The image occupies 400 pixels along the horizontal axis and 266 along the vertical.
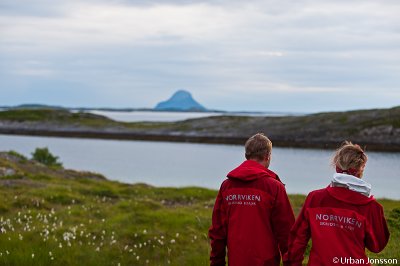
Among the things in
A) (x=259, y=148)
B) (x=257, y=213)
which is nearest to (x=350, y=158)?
(x=259, y=148)

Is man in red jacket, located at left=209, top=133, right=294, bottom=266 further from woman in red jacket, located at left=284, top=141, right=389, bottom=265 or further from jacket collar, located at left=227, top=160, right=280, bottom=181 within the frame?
woman in red jacket, located at left=284, top=141, right=389, bottom=265

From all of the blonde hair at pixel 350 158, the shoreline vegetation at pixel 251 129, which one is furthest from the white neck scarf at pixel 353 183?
the shoreline vegetation at pixel 251 129

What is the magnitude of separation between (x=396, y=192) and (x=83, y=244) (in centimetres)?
3451

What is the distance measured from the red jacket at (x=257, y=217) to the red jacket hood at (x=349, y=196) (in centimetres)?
97

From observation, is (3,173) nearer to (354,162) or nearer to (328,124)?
(354,162)

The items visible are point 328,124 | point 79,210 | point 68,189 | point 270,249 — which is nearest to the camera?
point 270,249

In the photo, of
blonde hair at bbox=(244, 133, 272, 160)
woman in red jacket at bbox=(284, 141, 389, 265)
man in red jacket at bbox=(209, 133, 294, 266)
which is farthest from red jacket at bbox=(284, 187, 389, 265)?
blonde hair at bbox=(244, 133, 272, 160)

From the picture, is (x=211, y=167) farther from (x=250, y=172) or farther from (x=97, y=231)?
(x=250, y=172)

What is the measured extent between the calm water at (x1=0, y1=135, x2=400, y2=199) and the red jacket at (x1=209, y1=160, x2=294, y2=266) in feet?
112

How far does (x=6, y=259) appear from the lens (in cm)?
1227

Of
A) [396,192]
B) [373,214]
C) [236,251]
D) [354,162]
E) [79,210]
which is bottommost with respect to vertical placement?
[396,192]

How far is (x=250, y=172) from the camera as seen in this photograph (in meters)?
7.54

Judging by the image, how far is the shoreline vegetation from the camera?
333ft

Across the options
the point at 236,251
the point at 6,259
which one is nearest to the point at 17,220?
the point at 6,259
